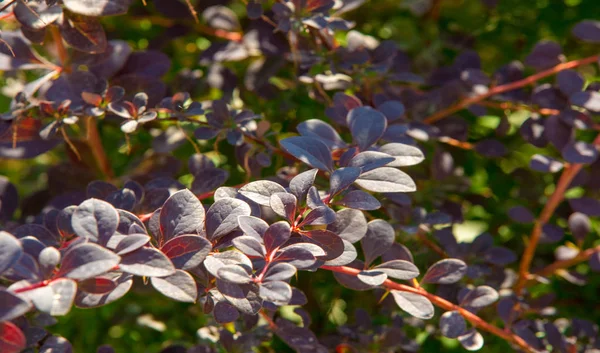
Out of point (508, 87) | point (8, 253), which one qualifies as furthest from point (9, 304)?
point (508, 87)

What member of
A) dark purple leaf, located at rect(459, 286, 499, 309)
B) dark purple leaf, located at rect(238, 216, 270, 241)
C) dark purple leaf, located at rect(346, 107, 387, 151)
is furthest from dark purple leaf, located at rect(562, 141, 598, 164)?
dark purple leaf, located at rect(238, 216, 270, 241)

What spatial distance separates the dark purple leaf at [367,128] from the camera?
902mm

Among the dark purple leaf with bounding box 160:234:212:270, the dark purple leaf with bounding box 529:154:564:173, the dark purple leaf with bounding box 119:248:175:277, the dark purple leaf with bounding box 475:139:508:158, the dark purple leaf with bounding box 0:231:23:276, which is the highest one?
the dark purple leaf with bounding box 0:231:23:276

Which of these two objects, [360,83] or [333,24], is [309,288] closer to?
[360,83]

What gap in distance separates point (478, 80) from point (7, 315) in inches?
37.2

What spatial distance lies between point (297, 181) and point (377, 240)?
18 cm

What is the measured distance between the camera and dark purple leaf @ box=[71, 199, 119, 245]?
2.28ft

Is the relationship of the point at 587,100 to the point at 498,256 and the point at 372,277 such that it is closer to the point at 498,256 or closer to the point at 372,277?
the point at 498,256

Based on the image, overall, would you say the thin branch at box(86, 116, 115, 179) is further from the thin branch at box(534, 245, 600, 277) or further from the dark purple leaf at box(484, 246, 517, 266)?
the thin branch at box(534, 245, 600, 277)

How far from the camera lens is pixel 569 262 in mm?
1248

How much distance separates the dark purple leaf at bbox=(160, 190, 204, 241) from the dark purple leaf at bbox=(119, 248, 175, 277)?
0.25 ft

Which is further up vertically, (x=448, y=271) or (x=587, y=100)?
(x=587, y=100)

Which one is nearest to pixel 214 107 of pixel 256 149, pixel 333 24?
pixel 256 149

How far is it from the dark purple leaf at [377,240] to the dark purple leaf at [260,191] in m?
0.17
